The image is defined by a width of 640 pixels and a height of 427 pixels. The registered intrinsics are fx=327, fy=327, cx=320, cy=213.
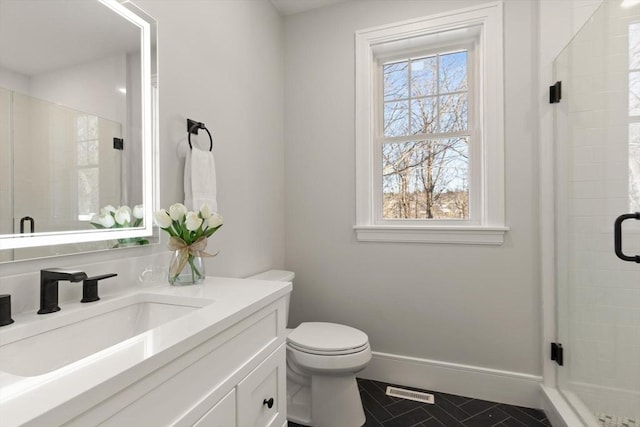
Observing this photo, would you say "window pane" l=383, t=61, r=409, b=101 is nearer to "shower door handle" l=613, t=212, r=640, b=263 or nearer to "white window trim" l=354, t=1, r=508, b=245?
"white window trim" l=354, t=1, r=508, b=245

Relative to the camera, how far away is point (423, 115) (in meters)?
2.20

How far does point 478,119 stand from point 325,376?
1.76m

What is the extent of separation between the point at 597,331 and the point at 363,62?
198cm

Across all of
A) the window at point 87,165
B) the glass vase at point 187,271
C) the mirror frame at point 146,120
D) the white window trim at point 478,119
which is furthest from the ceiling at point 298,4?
the glass vase at point 187,271

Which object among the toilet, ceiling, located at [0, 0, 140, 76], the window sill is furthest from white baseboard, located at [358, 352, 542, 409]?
ceiling, located at [0, 0, 140, 76]

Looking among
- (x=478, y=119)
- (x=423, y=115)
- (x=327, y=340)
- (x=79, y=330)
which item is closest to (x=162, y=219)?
(x=79, y=330)

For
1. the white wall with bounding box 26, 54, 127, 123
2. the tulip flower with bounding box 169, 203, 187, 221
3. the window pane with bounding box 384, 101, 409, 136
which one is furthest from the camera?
the window pane with bounding box 384, 101, 409, 136

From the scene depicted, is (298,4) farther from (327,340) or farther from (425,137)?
(327,340)

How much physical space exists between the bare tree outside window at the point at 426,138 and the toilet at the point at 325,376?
972 millimetres

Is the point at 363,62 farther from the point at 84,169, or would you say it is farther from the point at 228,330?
the point at 228,330

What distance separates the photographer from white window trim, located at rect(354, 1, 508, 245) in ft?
6.28

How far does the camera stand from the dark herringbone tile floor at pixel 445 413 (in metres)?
1.72

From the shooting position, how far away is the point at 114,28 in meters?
1.18

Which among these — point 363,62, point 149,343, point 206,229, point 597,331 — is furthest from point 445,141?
point 149,343
